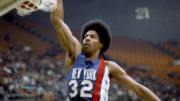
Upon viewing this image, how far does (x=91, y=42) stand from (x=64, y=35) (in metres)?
0.31

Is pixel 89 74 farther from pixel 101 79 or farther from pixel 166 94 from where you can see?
pixel 166 94

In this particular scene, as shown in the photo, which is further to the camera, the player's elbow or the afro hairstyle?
the afro hairstyle

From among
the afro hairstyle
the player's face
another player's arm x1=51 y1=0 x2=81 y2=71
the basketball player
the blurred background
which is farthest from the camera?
the blurred background

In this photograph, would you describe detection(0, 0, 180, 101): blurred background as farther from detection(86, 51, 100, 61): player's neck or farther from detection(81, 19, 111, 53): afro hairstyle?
detection(86, 51, 100, 61): player's neck

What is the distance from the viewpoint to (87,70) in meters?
2.54

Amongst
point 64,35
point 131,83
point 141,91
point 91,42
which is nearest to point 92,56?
point 91,42

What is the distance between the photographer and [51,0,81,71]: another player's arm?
2.58 m

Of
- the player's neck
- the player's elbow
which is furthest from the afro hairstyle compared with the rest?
the player's elbow

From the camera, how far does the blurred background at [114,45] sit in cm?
1233

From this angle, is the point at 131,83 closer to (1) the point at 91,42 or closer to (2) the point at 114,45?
(1) the point at 91,42

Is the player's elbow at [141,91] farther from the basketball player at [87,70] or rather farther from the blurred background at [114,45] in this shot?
the blurred background at [114,45]

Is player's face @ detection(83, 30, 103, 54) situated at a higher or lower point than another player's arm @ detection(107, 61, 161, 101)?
higher

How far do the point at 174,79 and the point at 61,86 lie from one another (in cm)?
1011

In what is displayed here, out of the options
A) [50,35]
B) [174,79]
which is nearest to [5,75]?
[50,35]
